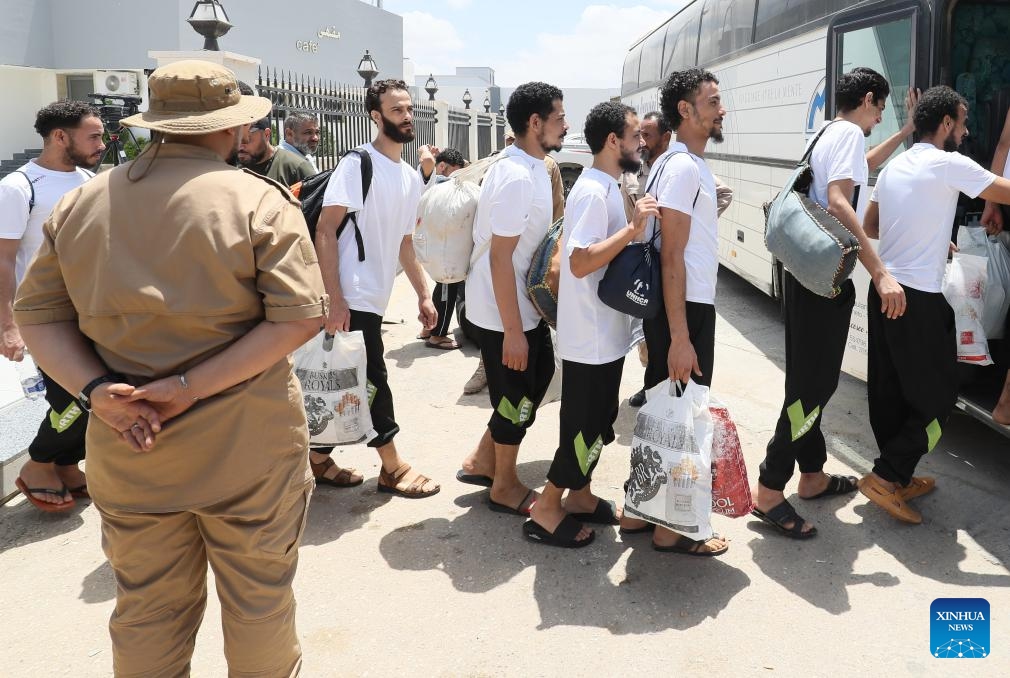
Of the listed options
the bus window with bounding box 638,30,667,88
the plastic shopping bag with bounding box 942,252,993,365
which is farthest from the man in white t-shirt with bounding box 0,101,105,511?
the bus window with bounding box 638,30,667,88

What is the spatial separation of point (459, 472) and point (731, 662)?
1.92 m

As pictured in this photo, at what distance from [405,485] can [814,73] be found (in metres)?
4.61

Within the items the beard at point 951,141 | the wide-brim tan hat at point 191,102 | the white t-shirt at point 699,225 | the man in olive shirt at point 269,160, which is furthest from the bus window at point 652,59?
the wide-brim tan hat at point 191,102

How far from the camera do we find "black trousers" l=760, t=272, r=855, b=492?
3.67 metres

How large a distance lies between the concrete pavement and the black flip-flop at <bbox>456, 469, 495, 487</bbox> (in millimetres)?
82

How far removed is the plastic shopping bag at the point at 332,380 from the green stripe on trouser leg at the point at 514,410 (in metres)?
0.68

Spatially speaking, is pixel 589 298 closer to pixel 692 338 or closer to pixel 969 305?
pixel 692 338

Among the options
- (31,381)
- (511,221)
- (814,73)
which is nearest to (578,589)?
(511,221)

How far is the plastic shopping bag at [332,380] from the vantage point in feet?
12.6

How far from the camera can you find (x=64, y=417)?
392 centimetres

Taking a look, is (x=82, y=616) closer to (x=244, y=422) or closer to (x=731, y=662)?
(x=244, y=422)

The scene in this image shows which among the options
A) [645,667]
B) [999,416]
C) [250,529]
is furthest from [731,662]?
[999,416]

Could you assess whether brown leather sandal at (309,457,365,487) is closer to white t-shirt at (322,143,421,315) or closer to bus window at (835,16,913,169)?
white t-shirt at (322,143,421,315)

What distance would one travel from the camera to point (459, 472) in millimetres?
4426
